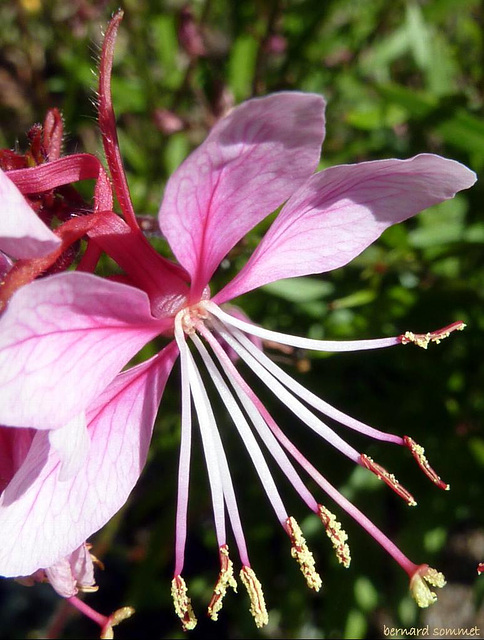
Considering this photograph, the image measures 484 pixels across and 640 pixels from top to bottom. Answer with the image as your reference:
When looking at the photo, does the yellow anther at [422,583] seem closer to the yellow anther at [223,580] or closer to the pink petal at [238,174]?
the yellow anther at [223,580]

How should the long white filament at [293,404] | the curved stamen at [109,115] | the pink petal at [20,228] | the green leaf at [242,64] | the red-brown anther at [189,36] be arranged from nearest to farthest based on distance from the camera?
the pink petal at [20,228] < the curved stamen at [109,115] < the long white filament at [293,404] < the red-brown anther at [189,36] < the green leaf at [242,64]

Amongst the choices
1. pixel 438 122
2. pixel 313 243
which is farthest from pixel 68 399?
pixel 438 122

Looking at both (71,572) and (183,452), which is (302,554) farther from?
(71,572)

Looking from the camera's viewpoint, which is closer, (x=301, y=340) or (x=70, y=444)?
(x=70, y=444)

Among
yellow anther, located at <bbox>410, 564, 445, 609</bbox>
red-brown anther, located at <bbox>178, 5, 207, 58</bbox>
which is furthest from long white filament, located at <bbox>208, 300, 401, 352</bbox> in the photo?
red-brown anther, located at <bbox>178, 5, 207, 58</bbox>

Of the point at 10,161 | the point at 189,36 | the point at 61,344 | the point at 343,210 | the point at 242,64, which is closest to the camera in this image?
the point at 61,344

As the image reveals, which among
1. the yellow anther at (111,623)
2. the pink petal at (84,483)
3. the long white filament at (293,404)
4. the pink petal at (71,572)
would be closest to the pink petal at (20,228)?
the pink petal at (84,483)

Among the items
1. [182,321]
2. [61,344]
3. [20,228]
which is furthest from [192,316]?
[20,228]

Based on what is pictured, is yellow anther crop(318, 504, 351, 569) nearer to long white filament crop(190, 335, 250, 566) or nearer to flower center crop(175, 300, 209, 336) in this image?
long white filament crop(190, 335, 250, 566)
